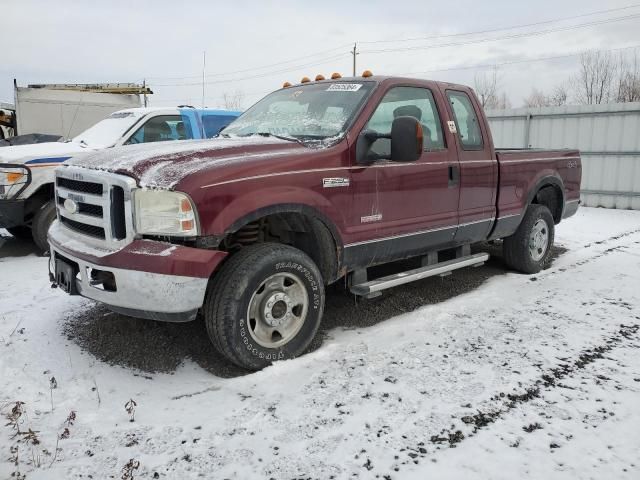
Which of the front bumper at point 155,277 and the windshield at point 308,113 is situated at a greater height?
the windshield at point 308,113

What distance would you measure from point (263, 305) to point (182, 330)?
104 centimetres

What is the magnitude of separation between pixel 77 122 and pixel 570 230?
13100 millimetres

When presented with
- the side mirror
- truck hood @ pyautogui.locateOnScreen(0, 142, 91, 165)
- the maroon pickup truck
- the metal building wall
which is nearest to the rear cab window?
truck hood @ pyautogui.locateOnScreen(0, 142, 91, 165)

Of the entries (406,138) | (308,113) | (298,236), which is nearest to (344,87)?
(308,113)

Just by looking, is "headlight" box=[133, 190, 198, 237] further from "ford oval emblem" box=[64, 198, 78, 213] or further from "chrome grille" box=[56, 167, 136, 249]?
"ford oval emblem" box=[64, 198, 78, 213]

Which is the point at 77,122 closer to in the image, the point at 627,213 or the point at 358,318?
the point at 358,318

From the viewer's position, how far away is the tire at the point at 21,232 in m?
7.38

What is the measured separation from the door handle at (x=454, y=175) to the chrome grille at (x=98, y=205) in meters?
2.73

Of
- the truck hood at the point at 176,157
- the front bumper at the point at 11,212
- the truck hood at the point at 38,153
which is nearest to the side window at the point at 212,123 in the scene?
the truck hood at the point at 38,153

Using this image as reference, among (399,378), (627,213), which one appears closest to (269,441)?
(399,378)

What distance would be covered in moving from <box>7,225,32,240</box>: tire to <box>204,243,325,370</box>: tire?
553 centimetres

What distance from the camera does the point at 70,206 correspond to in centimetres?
353

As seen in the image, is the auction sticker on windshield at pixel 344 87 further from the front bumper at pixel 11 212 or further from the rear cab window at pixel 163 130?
the front bumper at pixel 11 212

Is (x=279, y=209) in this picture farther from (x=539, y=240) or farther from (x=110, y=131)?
(x=110, y=131)
